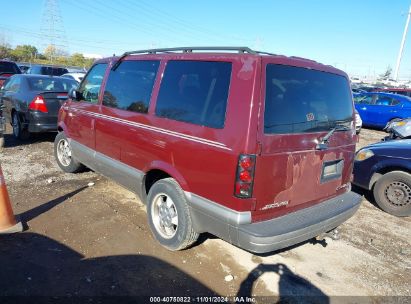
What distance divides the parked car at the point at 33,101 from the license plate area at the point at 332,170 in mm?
6485

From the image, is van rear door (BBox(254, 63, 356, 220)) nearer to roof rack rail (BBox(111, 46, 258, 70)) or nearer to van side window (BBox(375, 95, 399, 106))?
roof rack rail (BBox(111, 46, 258, 70))

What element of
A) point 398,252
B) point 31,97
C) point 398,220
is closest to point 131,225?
point 398,252

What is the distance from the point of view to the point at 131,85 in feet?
14.4

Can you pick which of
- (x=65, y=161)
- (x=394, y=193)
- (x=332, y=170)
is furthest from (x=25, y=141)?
(x=394, y=193)

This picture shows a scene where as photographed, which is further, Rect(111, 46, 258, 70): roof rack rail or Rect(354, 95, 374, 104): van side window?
Rect(354, 95, 374, 104): van side window

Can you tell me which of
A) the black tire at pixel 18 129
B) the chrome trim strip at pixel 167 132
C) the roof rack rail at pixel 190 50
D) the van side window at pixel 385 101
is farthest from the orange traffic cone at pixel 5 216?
the van side window at pixel 385 101

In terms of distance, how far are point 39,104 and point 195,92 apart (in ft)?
18.8

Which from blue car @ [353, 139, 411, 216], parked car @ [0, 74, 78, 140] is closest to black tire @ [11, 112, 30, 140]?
parked car @ [0, 74, 78, 140]

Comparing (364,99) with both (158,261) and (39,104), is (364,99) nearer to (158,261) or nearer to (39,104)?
(39,104)

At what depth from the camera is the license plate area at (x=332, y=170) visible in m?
3.63

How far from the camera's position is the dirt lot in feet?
10.7

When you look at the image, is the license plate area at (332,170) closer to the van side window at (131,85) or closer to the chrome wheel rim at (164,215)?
the chrome wheel rim at (164,215)

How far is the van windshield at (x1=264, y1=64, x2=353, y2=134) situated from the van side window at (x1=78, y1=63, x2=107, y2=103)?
292 cm

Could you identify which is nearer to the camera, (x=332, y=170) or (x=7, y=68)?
(x=332, y=170)
